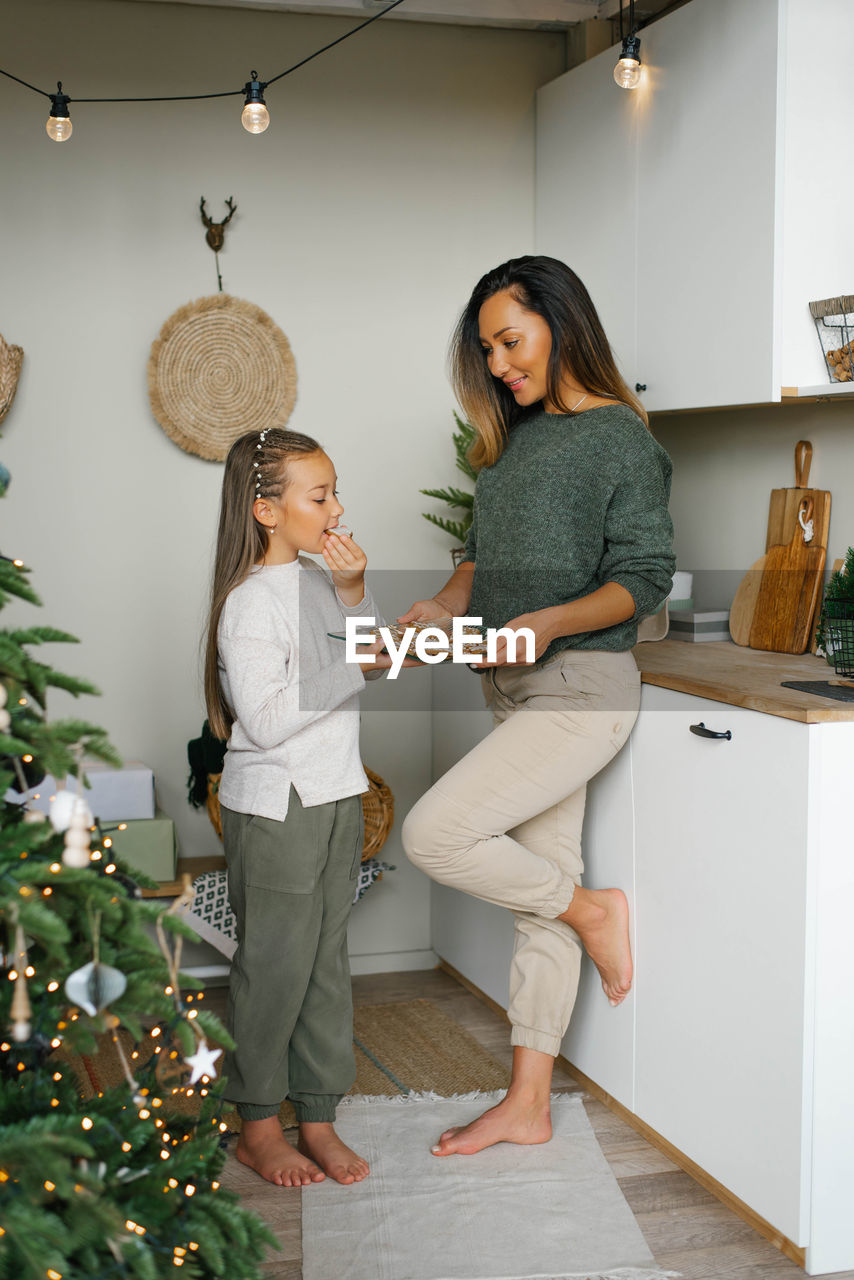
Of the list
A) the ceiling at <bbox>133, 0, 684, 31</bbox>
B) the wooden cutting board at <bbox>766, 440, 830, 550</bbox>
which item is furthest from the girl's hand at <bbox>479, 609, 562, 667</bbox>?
the ceiling at <bbox>133, 0, 684, 31</bbox>

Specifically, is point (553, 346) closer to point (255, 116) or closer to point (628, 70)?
point (628, 70)

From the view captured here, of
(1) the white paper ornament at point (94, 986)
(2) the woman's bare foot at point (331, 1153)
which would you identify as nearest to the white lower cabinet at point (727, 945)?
(2) the woman's bare foot at point (331, 1153)

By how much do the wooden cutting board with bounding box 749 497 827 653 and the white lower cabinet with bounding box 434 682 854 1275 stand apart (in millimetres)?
471

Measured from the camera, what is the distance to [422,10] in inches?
107

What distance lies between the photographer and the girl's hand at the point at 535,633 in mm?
1998

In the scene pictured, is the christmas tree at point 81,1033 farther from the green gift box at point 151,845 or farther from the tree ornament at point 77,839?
the green gift box at point 151,845

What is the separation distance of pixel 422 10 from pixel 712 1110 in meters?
2.32

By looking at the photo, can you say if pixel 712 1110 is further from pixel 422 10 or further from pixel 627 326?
pixel 422 10

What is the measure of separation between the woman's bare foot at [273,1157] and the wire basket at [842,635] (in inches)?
48.6

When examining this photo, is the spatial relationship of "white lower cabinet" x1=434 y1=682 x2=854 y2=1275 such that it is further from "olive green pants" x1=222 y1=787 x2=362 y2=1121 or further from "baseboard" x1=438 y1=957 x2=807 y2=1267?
"olive green pants" x1=222 y1=787 x2=362 y2=1121

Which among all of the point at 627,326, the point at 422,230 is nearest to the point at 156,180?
the point at 422,230

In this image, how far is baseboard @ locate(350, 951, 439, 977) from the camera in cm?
324

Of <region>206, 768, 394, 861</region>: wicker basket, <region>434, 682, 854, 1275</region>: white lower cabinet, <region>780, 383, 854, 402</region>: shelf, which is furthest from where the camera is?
<region>206, 768, 394, 861</region>: wicker basket
